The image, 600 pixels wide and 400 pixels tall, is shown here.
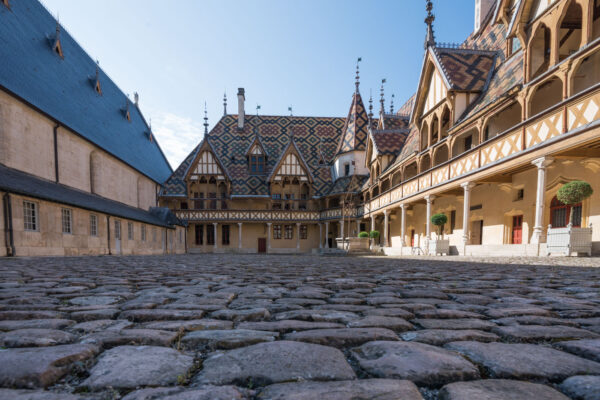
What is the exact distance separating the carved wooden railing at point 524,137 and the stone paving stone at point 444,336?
9299 mm

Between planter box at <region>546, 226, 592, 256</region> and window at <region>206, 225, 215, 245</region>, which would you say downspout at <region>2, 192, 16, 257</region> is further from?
window at <region>206, 225, 215, 245</region>

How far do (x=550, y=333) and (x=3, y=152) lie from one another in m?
17.1

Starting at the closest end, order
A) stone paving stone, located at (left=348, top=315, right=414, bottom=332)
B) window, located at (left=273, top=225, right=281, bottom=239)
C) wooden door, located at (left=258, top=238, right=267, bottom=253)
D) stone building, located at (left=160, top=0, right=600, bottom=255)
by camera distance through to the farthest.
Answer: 1. stone paving stone, located at (left=348, top=315, right=414, bottom=332)
2. stone building, located at (left=160, top=0, right=600, bottom=255)
3. window, located at (left=273, top=225, right=281, bottom=239)
4. wooden door, located at (left=258, top=238, right=267, bottom=253)

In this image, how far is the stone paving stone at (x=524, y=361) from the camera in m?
1.03

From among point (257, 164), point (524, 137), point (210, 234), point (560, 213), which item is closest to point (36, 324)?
point (524, 137)

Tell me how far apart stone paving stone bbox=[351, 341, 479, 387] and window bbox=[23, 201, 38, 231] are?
44.4 ft

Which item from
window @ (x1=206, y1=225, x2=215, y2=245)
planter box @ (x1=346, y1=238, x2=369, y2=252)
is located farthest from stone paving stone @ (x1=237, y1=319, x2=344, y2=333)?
window @ (x1=206, y1=225, x2=215, y2=245)

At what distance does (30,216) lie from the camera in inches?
433

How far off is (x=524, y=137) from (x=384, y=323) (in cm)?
1098

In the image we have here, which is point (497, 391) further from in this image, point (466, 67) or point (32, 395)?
point (466, 67)

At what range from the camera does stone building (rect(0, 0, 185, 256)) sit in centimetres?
1144

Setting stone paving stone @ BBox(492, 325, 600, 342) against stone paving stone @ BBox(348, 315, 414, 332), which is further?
stone paving stone @ BBox(348, 315, 414, 332)

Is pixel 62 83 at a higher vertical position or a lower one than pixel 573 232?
higher

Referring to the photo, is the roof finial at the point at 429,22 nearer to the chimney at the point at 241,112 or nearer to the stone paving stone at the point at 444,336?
the stone paving stone at the point at 444,336
